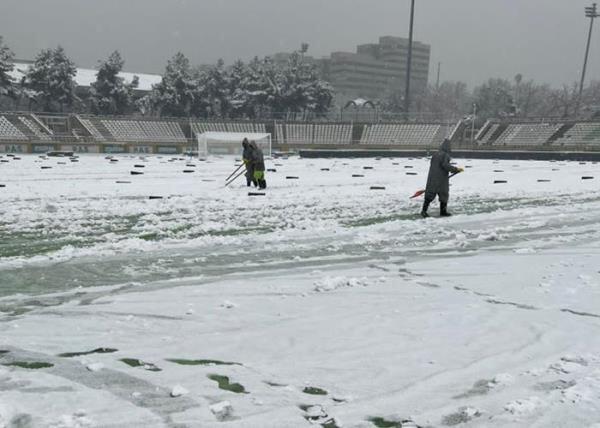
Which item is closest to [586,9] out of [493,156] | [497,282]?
[493,156]

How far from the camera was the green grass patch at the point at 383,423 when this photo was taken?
289 cm

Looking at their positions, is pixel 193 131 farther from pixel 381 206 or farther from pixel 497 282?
pixel 497 282

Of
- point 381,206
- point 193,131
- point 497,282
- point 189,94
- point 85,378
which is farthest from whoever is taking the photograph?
point 189,94

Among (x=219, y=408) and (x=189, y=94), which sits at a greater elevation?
(x=189, y=94)

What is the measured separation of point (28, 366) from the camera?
354 cm

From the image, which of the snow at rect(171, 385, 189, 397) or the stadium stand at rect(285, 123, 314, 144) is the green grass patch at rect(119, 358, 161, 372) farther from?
the stadium stand at rect(285, 123, 314, 144)

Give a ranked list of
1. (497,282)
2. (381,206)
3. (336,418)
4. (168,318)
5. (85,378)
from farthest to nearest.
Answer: (381,206)
(497,282)
(168,318)
(85,378)
(336,418)

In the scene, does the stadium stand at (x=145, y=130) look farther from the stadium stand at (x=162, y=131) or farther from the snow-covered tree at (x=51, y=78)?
the snow-covered tree at (x=51, y=78)

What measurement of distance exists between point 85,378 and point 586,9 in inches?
2733

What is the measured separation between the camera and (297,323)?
4.49 meters

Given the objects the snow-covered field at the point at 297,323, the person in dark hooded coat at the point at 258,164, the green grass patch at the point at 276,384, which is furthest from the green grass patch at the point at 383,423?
the person in dark hooded coat at the point at 258,164

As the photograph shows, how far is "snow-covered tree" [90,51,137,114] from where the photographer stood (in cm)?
5650

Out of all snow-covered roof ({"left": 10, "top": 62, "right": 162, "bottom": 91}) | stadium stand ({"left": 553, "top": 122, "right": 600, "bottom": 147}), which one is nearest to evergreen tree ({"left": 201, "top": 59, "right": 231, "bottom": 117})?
snow-covered roof ({"left": 10, "top": 62, "right": 162, "bottom": 91})

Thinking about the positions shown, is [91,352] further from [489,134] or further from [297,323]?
[489,134]
